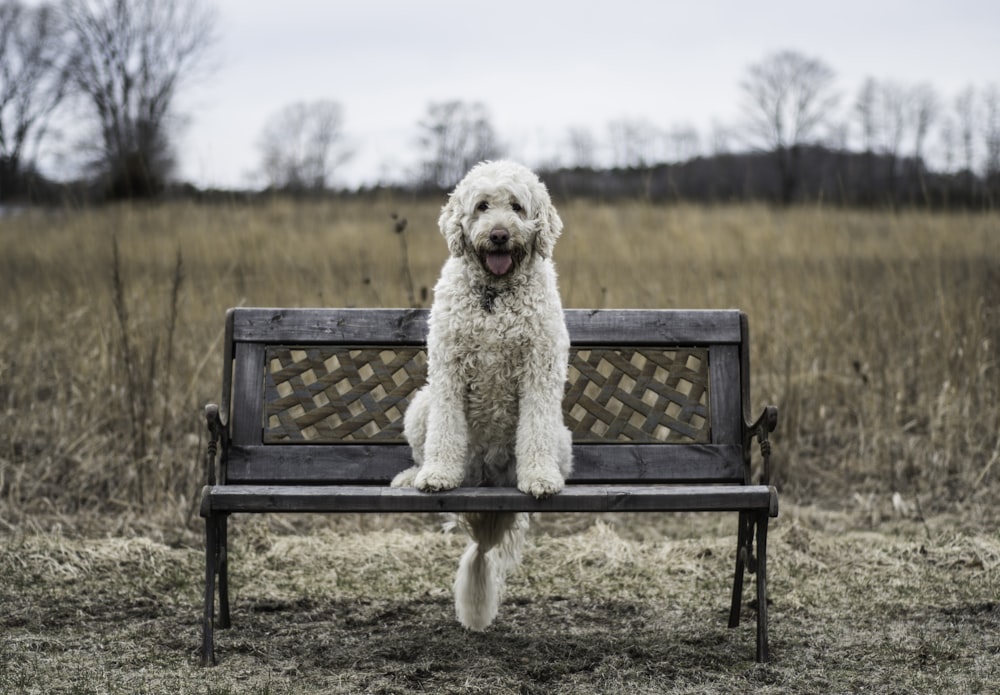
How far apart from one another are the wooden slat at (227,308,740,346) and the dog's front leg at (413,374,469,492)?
0.79 metres

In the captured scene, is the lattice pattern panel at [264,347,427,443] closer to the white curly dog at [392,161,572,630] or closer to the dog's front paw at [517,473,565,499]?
the white curly dog at [392,161,572,630]

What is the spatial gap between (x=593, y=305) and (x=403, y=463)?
2588 millimetres

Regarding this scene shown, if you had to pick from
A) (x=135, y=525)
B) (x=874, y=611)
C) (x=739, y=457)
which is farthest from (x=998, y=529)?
(x=135, y=525)

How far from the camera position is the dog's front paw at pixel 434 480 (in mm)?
3326

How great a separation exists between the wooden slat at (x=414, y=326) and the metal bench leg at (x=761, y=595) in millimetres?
790

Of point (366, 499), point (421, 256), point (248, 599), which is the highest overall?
point (421, 256)

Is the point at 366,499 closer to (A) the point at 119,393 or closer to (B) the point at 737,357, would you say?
(B) the point at 737,357

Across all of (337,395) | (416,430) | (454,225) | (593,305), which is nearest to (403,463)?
(337,395)

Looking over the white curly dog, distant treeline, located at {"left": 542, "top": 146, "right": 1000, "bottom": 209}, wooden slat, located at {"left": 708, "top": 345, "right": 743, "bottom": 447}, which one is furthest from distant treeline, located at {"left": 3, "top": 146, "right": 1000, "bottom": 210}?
the white curly dog

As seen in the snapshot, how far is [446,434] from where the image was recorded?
11.1 ft

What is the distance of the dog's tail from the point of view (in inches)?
147

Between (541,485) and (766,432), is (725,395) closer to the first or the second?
(766,432)

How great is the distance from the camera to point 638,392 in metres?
4.20

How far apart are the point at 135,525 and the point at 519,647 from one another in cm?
250
